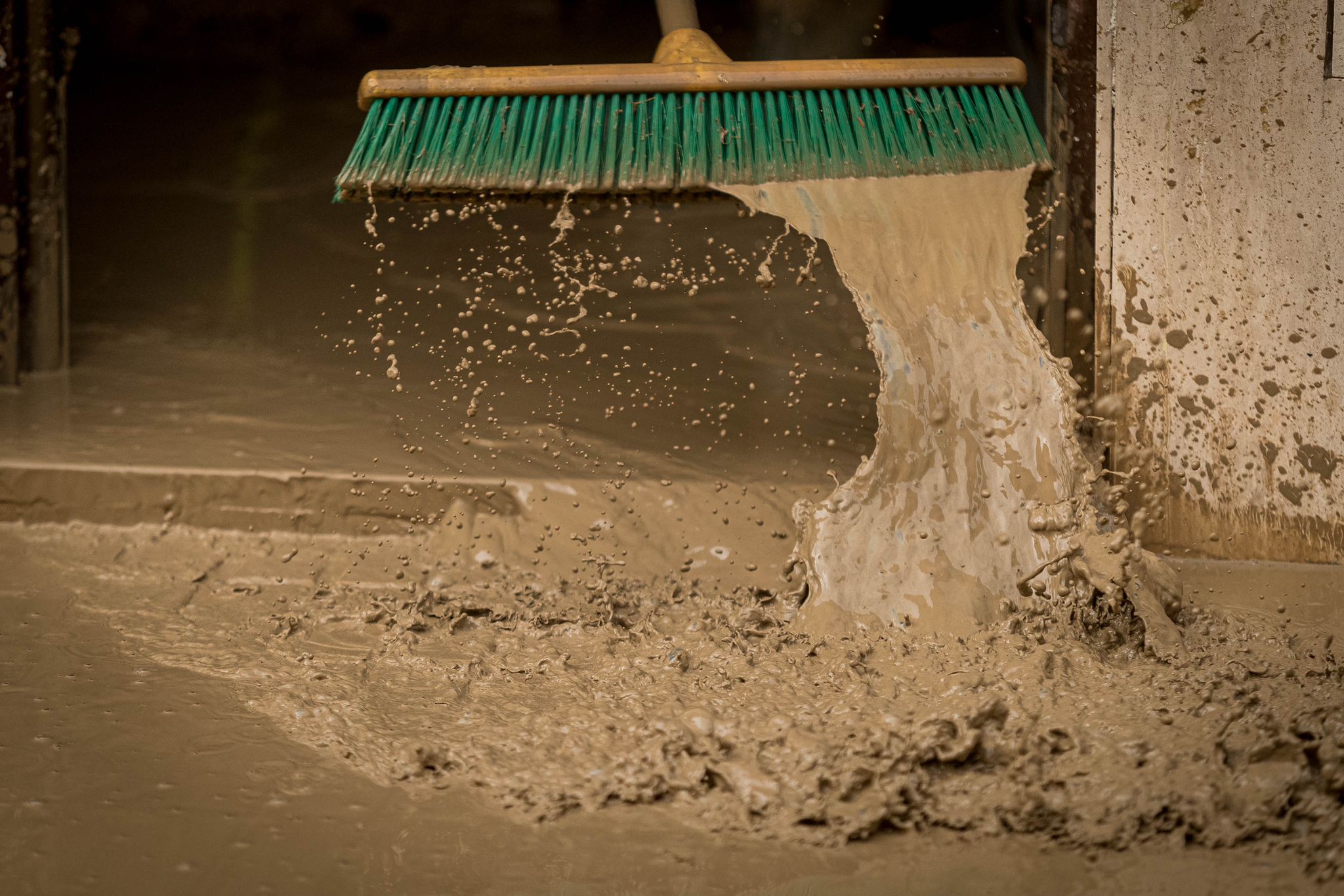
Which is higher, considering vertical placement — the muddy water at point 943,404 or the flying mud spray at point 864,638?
the muddy water at point 943,404

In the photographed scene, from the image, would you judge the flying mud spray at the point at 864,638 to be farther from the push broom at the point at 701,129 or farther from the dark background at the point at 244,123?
the dark background at the point at 244,123

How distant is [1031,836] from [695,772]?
0.28 meters

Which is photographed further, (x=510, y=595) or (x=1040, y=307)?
(x=1040, y=307)

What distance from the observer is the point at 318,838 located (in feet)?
2.90

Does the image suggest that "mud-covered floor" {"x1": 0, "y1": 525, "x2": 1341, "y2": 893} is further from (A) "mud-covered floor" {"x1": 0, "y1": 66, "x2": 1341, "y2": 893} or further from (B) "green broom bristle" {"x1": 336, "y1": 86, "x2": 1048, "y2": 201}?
(B) "green broom bristle" {"x1": 336, "y1": 86, "x2": 1048, "y2": 201}

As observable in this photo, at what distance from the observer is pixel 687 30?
157 centimetres

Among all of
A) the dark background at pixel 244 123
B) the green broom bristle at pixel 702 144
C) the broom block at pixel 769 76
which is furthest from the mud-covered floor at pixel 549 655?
the broom block at pixel 769 76

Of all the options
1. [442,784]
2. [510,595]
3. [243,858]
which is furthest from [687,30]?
[243,858]

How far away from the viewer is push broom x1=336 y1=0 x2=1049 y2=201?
1477 mm

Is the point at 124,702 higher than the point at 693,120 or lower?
lower

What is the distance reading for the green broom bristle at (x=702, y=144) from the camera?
147cm

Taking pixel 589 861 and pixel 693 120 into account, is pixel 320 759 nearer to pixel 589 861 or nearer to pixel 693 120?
pixel 589 861

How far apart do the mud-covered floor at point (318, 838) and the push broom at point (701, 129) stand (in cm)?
72

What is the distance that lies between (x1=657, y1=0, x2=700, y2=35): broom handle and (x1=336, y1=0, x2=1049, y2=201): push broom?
0.24 feet
